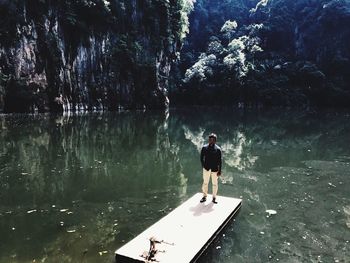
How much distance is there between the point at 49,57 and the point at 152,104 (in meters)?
17.2

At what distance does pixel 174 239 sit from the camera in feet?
25.6

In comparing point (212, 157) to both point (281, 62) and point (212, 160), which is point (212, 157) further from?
point (281, 62)

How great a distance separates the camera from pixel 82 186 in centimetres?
1273

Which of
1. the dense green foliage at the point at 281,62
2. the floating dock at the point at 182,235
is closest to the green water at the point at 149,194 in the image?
the floating dock at the point at 182,235

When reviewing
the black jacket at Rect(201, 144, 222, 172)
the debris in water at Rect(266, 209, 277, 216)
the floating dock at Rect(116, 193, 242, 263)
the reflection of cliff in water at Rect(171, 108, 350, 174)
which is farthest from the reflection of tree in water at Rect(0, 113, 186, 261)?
the reflection of cliff in water at Rect(171, 108, 350, 174)

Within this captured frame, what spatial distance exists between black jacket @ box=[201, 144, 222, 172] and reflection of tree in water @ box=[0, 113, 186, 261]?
5.53ft

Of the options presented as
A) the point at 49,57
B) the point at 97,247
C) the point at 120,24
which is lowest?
the point at 97,247

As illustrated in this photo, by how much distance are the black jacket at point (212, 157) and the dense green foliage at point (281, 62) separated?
56178 mm

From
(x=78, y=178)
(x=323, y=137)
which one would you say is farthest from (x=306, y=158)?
(x=78, y=178)

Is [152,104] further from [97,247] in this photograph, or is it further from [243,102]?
[97,247]

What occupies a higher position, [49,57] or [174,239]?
[49,57]

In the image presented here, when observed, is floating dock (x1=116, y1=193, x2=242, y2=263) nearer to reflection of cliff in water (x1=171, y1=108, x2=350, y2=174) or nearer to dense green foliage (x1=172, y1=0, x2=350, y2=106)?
reflection of cliff in water (x1=171, y1=108, x2=350, y2=174)

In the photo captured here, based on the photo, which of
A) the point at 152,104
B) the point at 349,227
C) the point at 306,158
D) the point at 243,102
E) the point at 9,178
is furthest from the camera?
the point at 243,102

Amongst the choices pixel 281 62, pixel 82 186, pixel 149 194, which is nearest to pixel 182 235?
pixel 149 194
